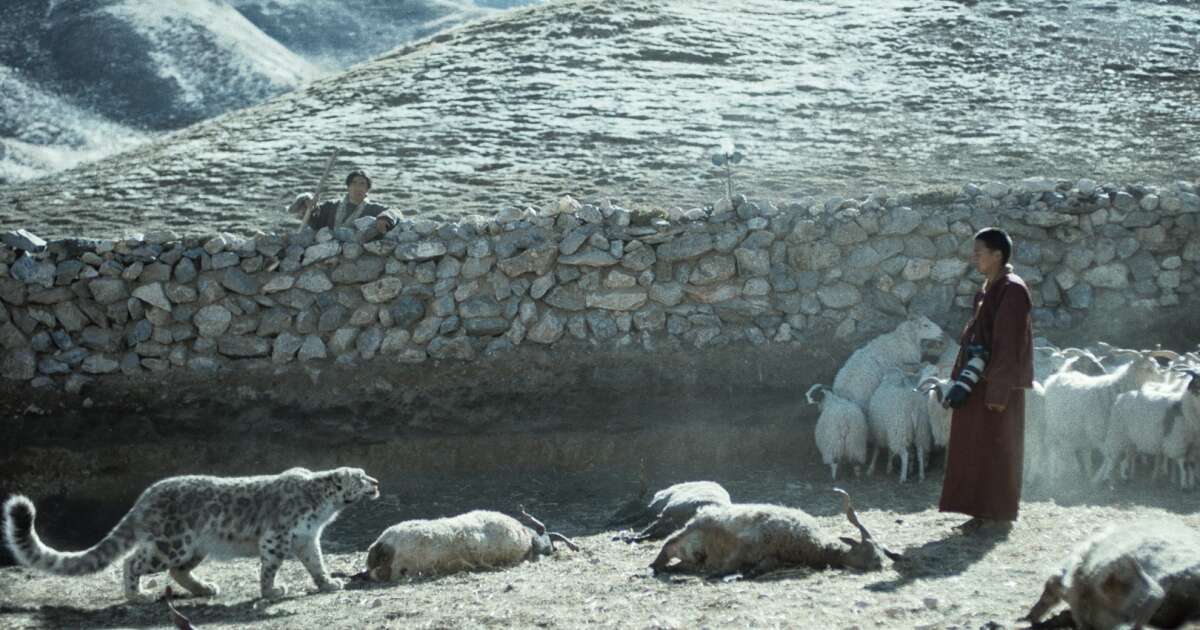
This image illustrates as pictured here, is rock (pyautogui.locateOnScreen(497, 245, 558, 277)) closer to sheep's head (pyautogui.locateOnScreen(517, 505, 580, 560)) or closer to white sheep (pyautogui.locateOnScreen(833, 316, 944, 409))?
white sheep (pyautogui.locateOnScreen(833, 316, 944, 409))

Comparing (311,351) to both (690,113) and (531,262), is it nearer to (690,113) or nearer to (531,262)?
(531,262)

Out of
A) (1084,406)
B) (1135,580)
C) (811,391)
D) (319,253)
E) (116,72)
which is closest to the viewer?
(1135,580)

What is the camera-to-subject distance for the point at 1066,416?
980 centimetres

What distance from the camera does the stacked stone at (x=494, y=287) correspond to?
38.8 feet

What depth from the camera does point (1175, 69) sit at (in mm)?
20062

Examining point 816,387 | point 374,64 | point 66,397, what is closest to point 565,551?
point 816,387

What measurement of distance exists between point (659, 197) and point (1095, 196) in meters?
4.92

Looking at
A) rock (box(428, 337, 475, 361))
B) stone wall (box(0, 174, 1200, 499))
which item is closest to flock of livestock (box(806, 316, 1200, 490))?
stone wall (box(0, 174, 1200, 499))

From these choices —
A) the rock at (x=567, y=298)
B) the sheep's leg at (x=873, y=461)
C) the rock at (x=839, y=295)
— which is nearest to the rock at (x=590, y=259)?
the rock at (x=567, y=298)

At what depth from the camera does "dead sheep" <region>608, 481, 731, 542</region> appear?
26.6ft

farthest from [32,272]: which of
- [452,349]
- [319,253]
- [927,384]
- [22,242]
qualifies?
[927,384]

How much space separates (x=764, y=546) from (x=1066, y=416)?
4.12m

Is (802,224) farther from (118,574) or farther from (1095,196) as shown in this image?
(118,574)

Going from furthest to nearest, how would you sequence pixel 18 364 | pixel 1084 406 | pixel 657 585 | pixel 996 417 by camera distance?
1. pixel 18 364
2. pixel 1084 406
3. pixel 996 417
4. pixel 657 585
